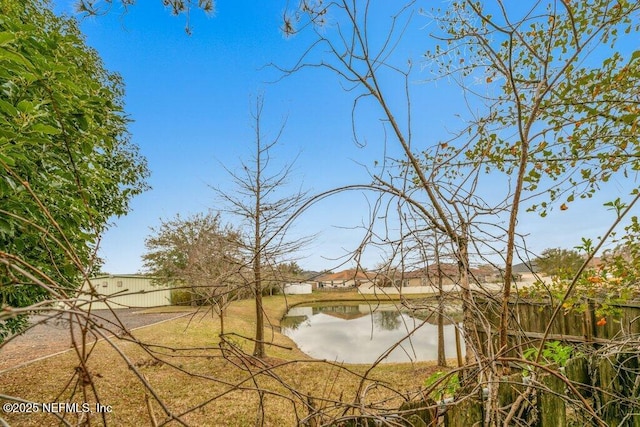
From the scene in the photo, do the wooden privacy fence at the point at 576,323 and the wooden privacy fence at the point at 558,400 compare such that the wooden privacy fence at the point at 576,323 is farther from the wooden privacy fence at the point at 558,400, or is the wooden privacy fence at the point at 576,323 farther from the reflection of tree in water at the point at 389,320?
the reflection of tree in water at the point at 389,320

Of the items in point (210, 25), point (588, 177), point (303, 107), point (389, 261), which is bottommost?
point (389, 261)

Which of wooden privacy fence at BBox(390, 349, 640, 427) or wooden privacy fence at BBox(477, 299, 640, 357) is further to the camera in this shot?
wooden privacy fence at BBox(477, 299, 640, 357)

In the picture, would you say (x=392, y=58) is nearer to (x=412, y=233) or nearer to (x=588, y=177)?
(x=412, y=233)

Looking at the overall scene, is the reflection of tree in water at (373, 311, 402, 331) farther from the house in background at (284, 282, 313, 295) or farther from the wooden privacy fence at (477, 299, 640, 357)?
the wooden privacy fence at (477, 299, 640, 357)

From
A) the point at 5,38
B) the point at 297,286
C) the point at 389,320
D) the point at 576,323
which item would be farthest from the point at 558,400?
the point at 297,286

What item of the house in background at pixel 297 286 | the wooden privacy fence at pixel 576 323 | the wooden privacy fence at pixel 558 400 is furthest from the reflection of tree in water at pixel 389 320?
the wooden privacy fence at pixel 558 400

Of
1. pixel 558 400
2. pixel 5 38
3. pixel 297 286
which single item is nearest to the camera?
pixel 558 400

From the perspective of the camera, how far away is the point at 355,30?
112 cm

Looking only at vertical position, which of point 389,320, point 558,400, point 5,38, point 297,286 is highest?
point 5,38

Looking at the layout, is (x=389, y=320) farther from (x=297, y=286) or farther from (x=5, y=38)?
(x=5, y=38)

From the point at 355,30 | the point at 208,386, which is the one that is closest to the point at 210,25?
the point at 355,30

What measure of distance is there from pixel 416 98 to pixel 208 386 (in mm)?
5934

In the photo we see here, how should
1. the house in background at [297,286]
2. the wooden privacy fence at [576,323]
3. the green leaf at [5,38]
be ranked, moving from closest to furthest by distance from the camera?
1. the house in background at [297,286]
2. the green leaf at [5,38]
3. the wooden privacy fence at [576,323]

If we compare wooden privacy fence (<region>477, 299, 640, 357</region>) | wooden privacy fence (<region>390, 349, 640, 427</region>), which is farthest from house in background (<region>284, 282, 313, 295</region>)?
wooden privacy fence (<region>477, 299, 640, 357</region>)
